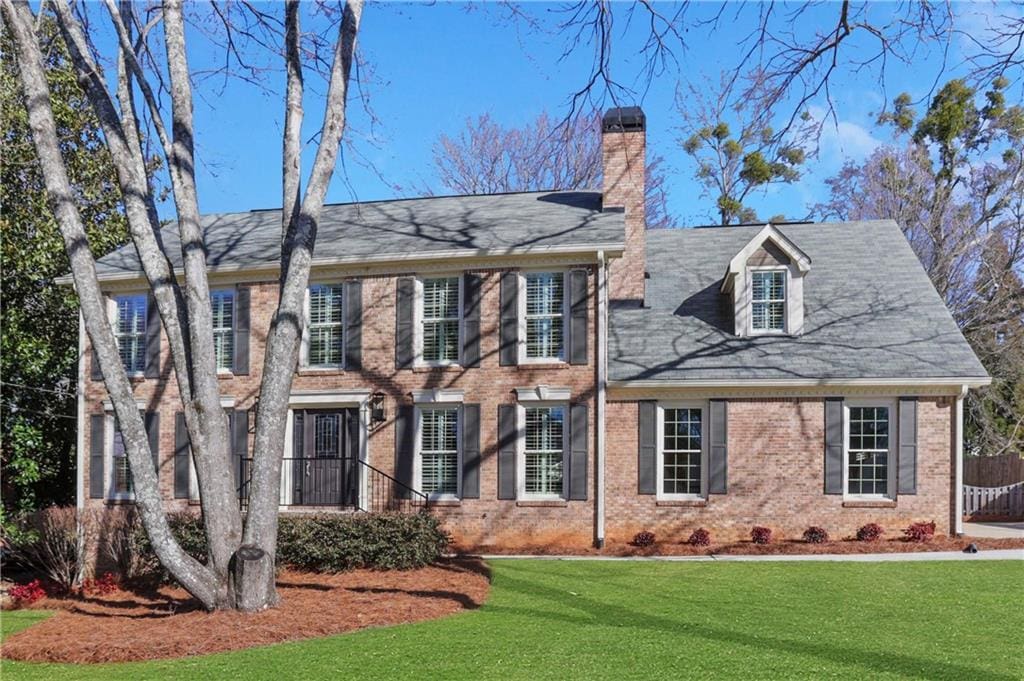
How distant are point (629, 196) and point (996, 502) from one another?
36.3 ft

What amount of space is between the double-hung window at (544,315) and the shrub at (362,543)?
3929mm

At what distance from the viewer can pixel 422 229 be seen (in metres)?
17.2

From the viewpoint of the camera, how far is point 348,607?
1023cm

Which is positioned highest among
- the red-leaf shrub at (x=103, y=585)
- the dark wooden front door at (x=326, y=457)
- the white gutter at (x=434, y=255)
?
the white gutter at (x=434, y=255)

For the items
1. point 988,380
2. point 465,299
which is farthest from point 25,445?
point 988,380

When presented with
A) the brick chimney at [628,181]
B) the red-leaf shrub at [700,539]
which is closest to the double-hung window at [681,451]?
the red-leaf shrub at [700,539]

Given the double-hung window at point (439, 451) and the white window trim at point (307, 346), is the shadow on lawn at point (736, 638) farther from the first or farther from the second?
the white window trim at point (307, 346)

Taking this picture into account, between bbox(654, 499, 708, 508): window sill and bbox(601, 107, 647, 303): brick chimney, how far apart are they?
4122mm

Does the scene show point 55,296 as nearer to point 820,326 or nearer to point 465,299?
point 465,299

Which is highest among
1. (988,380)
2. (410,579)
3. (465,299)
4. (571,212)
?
(571,212)

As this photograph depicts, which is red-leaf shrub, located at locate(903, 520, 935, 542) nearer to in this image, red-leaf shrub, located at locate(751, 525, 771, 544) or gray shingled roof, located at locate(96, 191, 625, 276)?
red-leaf shrub, located at locate(751, 525, 771, 544)

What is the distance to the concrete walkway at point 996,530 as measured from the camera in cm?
1570

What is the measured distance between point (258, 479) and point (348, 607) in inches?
70.9

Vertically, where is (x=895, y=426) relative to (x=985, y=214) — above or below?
below
